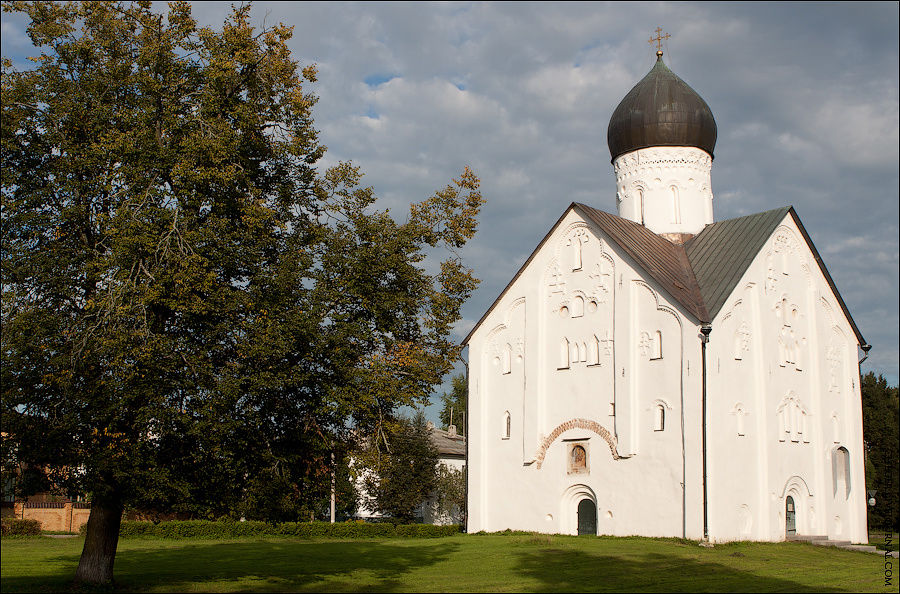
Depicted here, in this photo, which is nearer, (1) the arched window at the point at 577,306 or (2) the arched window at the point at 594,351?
(2) the arched window at the point at 594,351

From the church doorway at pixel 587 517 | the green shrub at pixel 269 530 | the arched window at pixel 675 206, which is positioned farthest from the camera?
the arched window at pixel 675 206

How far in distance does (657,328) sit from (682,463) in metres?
4.10

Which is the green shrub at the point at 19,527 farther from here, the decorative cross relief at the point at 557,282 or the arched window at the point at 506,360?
Answer: the decorative cross relief at the point at 557,282

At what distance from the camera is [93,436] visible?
517 inches

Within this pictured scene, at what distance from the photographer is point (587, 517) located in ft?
88.4

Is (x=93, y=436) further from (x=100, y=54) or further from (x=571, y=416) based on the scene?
(x=571, y=416)

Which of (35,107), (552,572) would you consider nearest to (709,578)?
(552,572)

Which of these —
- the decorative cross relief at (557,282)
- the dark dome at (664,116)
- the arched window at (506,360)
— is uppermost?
the dark dome at (664,116)

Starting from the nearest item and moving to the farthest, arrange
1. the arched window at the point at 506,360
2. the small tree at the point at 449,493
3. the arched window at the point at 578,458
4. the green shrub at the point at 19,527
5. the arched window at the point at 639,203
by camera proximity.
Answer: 1. the green shrub at the point at 19,527
2. the arched window at the point at 578,458
3. the arched window at the point at 506,360
4. the arched window at the point at 639,203
5. the small tree at the point at 449,493

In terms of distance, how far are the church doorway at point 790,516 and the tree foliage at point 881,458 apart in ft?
58.3

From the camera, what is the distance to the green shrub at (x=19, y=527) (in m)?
12.2

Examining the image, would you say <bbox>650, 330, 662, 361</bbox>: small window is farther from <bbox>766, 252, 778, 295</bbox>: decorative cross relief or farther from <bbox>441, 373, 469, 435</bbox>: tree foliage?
<bbox>441, 373, 469, 435</bbox>: tree foliage

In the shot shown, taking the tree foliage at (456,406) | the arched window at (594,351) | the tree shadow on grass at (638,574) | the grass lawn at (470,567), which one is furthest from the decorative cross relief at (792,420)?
the tree foliage at (456,406)

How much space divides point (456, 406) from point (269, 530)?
122 ft
